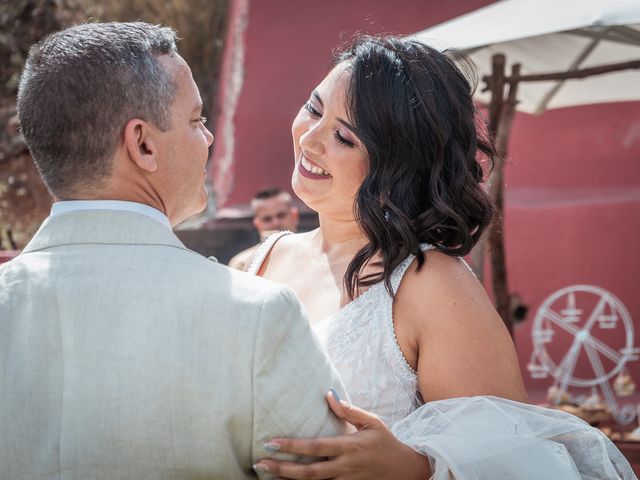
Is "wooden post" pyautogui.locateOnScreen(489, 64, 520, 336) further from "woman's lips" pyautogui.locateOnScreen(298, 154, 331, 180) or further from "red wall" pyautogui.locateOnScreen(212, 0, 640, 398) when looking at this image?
"woman's lips" pyautogui.locateOnScreen(298, 154, 331, 180)

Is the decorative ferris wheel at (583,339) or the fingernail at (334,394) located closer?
the fingernail at (334,394)

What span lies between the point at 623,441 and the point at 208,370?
2897mm

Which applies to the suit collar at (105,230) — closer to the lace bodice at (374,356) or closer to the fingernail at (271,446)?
the fingernail at (271,446)

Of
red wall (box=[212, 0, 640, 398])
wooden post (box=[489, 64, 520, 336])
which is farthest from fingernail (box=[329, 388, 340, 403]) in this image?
red wall (box=[212, 0, 640, 398])

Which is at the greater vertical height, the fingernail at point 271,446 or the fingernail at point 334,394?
the fingernail at point 334,394

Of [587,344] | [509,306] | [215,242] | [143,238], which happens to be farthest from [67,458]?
[215,242]

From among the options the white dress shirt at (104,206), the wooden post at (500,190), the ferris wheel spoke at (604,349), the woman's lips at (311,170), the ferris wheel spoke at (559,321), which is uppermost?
the white dress shirt at (104,206)

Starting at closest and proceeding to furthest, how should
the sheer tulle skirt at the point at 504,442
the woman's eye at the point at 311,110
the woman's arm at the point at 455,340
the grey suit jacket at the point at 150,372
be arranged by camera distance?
the grey suit jacket at the point at 150,372
the sheer tulle skirt at the point at 504,442
the woman's arm at the point at 455,340
the woman's eye at the point at 311,110

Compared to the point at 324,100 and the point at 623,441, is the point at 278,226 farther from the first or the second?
the point at 324,100

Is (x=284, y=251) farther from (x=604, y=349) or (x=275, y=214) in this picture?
(x=604, y=349)

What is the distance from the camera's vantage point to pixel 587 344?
5.97 meters

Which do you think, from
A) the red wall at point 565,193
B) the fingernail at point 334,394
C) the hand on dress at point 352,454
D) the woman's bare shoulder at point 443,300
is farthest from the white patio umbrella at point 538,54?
the fingernail at point 334,394

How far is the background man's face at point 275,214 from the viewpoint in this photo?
6.00 meters

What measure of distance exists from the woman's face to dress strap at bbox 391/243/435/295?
0.26 meters
